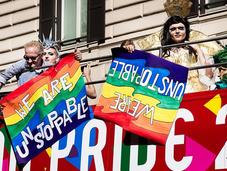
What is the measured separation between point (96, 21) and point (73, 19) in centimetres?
109

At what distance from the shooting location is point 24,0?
80.4 feet

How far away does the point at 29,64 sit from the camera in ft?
50.8

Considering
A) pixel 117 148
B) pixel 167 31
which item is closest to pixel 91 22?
pixel 117 148

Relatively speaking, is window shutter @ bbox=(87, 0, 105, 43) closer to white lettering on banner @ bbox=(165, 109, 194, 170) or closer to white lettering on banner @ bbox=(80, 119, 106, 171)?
white lettering on banner @ bbox=(80, 119, 106, 171)

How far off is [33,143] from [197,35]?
294cm

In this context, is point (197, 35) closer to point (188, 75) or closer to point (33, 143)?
point (188, 75)

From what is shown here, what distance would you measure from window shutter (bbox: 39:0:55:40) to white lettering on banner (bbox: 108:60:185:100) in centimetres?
939

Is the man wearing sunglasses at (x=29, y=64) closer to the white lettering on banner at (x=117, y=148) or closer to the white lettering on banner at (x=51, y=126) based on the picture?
the white lettering on banner at (x=51, y=126)

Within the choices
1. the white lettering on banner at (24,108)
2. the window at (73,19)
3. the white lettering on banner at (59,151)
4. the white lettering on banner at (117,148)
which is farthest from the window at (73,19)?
the white lettering on banner at (117,148)

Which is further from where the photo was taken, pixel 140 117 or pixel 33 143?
pixel 33 143

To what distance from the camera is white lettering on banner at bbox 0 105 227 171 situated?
13.4 meters

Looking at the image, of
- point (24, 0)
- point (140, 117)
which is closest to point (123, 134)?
point (140, 117)

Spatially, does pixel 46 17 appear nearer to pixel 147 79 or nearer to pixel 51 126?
pixel 51 126

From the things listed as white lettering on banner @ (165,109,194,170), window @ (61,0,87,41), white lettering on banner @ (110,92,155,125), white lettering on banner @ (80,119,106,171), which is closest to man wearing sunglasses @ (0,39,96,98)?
white lettering on banner @ (80,119,106,171)
